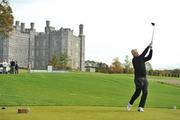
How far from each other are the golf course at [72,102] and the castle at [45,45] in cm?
13081

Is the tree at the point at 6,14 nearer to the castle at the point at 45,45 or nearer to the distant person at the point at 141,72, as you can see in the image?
the distant person at the point at 141,72

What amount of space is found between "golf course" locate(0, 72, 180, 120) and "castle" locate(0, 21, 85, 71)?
5150 inches

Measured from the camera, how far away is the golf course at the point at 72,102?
53.3 feet

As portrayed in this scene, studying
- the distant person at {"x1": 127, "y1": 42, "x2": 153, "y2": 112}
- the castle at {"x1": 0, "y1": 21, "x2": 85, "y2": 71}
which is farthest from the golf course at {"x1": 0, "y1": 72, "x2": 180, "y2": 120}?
the castle at {"x1": 0, "y1": 21, "x2": 85, "y2": 71}

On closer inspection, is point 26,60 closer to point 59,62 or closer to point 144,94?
point 59,62

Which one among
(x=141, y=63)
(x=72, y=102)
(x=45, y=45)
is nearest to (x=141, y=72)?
(x=141, y=63)

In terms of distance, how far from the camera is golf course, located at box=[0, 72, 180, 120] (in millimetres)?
16234

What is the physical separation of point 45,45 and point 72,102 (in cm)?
16431

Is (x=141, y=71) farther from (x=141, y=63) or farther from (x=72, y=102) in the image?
(x=72, y=102)

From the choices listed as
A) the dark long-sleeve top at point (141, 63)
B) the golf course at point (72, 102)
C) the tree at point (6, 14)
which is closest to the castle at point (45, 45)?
the tree at point (6, 14)

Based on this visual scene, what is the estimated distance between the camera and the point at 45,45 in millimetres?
192625

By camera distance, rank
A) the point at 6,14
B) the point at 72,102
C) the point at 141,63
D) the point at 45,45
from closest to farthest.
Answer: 1. the point at 141,63
2. the point at 72,102
3. the point at 6,14
4. the point at 45,45

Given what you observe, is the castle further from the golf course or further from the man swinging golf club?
the man swinging golf club

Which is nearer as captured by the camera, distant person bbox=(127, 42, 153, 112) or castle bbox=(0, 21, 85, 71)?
distant person bbox=(127, 42, 153, 112)
